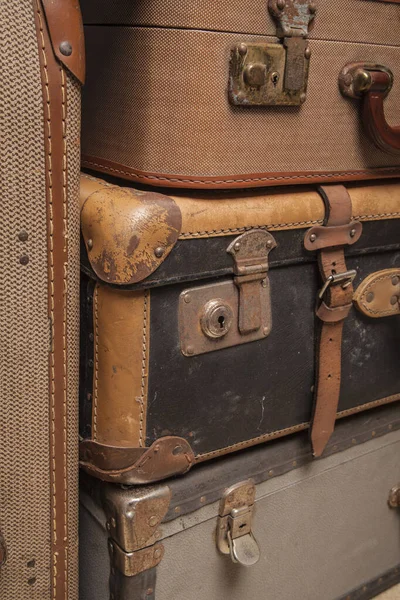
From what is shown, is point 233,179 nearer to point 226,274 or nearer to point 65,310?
point 226,274

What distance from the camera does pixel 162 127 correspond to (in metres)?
1.00

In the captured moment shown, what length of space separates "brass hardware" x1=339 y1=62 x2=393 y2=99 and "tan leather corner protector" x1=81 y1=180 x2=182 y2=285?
0.37m

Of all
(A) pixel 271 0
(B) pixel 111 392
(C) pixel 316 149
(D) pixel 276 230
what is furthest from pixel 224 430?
(A) pixel 271 0

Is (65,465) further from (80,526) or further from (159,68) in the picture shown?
(159,68)

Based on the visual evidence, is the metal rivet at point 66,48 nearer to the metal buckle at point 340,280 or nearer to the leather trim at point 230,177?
the leather trim at point 230,177

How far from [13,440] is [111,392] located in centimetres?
16

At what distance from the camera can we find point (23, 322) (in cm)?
95

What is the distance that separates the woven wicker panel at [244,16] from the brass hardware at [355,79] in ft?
0.15

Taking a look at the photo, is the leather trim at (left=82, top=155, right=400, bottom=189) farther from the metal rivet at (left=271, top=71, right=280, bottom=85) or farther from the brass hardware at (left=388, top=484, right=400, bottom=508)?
the brass hardware at (left=388, top=484, right=400, bottom=508)

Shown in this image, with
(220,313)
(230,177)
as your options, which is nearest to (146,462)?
(220,313)

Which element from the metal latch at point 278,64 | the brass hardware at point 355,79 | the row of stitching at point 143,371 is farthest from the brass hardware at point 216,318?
the brass hardware at point 355,79

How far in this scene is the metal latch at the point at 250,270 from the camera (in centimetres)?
108

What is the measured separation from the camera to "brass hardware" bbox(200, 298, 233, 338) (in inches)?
42.0

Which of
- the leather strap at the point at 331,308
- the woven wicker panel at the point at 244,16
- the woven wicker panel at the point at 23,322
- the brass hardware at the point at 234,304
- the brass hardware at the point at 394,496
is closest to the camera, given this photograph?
the woven wicker panel at the point at 23,322
